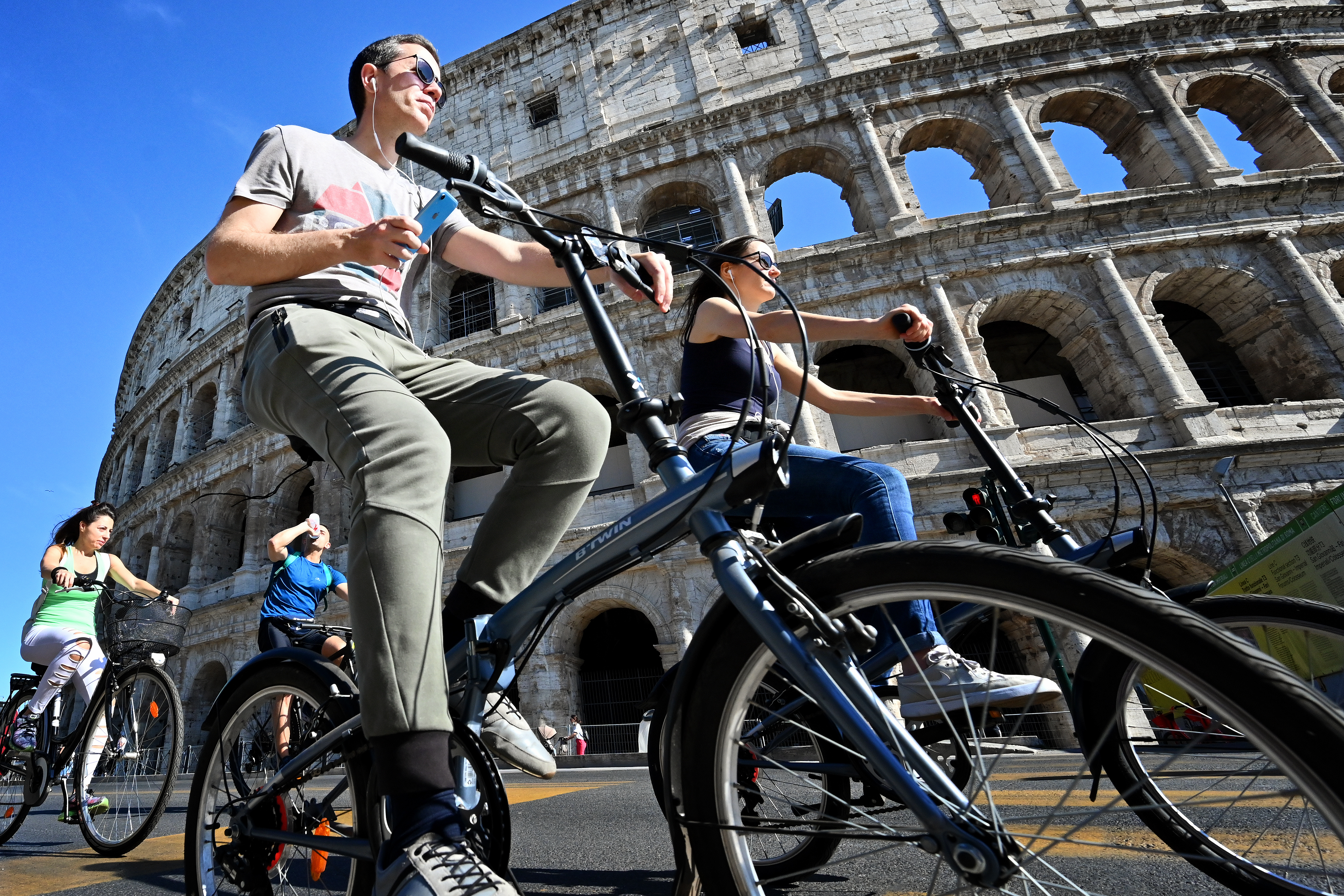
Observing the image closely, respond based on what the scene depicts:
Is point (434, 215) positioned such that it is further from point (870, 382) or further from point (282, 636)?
point (870, 382)

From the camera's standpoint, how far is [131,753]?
10.9 feet

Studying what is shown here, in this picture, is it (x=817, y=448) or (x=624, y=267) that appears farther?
(x=817, y=448)

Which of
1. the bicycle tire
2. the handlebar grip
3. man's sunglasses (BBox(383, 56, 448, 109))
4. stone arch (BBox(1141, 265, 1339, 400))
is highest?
stone arch (BBox(1141, 265, 1339, 400))

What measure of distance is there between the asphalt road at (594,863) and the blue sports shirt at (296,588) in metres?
1.44

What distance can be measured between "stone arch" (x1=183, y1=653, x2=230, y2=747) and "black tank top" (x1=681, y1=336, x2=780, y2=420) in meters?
16.3

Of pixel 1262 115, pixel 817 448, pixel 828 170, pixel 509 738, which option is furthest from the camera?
pixel 828 170

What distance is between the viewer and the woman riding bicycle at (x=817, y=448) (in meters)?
1.52

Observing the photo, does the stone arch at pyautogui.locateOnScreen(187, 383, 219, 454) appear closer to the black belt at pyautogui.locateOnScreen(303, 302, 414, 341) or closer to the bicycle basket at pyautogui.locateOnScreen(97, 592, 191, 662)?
the bicycle basket at pyautogui.locateOnScreen(97, 592, 191, 662)

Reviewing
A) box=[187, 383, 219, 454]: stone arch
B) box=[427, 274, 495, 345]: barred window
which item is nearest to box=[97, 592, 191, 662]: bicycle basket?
box=[427, 274, 495, 345]: barred window

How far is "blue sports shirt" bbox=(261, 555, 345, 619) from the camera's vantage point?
195 inches

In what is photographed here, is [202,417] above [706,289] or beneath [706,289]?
above

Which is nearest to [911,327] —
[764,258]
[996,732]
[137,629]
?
[764,258]

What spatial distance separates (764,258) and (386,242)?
44.5 inches

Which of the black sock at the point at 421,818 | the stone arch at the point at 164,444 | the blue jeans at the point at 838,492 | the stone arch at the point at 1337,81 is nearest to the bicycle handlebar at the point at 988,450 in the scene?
the blue jeans at the point at 838,492
